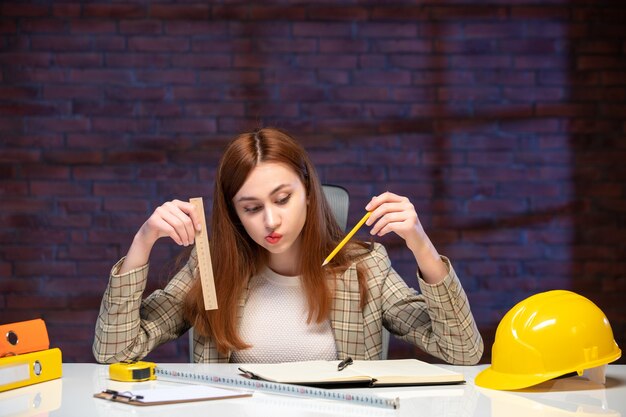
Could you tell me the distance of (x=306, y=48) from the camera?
3895 mm

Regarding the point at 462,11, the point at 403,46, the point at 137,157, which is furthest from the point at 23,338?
the point at 462,11

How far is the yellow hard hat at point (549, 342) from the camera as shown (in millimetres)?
1514

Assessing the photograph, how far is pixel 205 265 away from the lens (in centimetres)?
188

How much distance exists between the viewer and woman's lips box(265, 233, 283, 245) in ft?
6.34

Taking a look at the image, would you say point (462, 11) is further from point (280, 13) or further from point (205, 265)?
point (205, 265)

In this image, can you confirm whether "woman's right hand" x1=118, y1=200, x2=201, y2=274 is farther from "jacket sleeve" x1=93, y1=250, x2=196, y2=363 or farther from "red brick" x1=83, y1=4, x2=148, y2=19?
"red brick" x1=83, y1=4, x2=148, y2=19

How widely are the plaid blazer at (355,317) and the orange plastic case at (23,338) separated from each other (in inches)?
10.7

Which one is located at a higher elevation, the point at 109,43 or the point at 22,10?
the point at 22,10

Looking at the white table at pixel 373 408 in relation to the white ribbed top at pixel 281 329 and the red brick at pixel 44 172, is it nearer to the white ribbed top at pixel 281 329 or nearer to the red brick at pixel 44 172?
the white ribbed top at pixel 281 329

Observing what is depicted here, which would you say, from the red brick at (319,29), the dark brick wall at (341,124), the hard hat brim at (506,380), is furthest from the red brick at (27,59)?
the hard hat brim at (506,380)

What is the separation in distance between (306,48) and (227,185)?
198 cm

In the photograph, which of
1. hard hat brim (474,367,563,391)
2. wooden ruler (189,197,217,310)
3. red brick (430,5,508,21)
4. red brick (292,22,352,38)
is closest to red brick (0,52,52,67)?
red brick (292,22,352,38)

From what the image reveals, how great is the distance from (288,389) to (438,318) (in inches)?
19.9

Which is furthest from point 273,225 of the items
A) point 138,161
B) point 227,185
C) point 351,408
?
point 138,161
